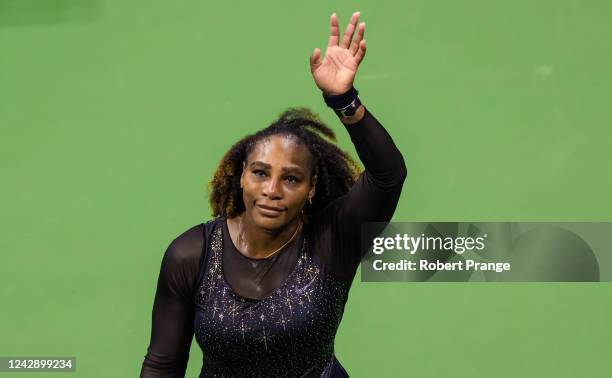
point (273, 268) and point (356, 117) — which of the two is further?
point (273, 268)

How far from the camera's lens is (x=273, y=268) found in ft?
6.46

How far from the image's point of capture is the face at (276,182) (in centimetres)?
Result: 192

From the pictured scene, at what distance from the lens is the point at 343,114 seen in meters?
1.77

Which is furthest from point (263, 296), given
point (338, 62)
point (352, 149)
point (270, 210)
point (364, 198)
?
point (352, 149)

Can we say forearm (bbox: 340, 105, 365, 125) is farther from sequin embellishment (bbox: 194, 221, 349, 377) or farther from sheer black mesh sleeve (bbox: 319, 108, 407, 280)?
sequin embellishment (bbox: 194, 221, 349, 377)

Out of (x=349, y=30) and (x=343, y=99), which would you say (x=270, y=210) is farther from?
(x=349, y=30)

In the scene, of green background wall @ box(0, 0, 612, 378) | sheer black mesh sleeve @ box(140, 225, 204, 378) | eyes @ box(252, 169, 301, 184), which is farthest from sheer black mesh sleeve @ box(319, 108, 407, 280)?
green background wall @ box(0, 0, 612, 378)

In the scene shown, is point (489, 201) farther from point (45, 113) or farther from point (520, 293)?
point (45, 113)

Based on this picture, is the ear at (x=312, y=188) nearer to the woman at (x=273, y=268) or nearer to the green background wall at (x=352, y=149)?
the woman at (x=273, y=268)

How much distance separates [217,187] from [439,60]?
1148 millimetres

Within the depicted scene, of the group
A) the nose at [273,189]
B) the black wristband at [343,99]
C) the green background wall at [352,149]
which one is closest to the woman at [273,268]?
the nose at [273,189]

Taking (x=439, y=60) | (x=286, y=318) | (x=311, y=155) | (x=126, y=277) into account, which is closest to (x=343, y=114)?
(x=311, y=155)

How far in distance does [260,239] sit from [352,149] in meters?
1.03

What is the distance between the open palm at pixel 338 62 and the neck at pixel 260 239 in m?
0.35
